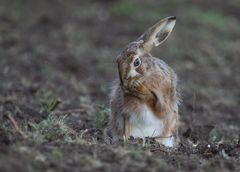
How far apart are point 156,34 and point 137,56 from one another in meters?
0.60

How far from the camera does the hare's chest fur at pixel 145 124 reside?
660 cm

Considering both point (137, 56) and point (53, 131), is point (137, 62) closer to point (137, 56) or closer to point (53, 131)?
point (137, 56)

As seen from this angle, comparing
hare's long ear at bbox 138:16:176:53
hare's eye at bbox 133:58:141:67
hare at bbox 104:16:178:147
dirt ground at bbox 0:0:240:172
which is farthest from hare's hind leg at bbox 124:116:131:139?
hare's long ear at bbox 138:16:176:53

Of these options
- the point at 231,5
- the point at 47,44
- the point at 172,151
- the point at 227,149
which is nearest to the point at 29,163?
the point at 172,151

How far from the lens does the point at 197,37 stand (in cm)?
1359

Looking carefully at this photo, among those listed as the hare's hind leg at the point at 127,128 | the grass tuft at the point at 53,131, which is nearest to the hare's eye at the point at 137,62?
the hare's hind leg at the point at 127,128

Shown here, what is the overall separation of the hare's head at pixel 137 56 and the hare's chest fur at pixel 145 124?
329 millimetres

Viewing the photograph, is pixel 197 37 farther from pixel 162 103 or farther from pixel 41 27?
pixel 162 103

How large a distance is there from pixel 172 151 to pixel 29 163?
69.4 inches

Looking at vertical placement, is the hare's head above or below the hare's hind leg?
above

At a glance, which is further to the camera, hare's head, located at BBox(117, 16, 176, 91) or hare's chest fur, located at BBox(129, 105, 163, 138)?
hare's chest fur, located at BBox(129, 105, 163, 138)

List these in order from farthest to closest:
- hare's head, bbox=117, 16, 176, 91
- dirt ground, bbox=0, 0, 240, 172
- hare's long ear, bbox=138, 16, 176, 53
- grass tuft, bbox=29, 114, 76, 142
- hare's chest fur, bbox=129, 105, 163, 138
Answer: hare's long ear, bbox=138, 16, 176, 53, hare's chest fur, bbox=129, 105, 163, 138, hare's head, bbox=117, 16, 176, 91, grass tuft, bbox=29, 114, 76, 142, dirt ground, bbox=0, 0, 240, 172

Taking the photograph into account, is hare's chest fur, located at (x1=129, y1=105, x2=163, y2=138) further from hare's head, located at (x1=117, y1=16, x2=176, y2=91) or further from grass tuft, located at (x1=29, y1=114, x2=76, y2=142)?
grass tuft, located at (x1=29, y1=114, x2=76, y2=142)

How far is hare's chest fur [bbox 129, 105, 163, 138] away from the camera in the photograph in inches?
260
